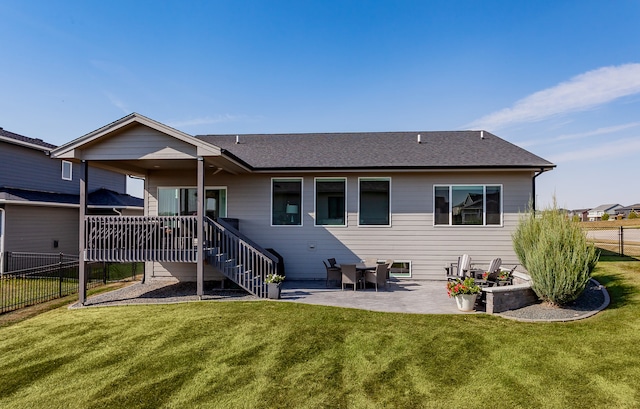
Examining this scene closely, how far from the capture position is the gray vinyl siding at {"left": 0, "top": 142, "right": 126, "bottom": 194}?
13.8 m

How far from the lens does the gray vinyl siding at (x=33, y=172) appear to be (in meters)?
13.8

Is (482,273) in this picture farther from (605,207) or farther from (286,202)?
(605,207)

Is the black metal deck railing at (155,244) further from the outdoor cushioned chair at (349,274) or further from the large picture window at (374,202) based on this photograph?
the large picture window at (374,202)

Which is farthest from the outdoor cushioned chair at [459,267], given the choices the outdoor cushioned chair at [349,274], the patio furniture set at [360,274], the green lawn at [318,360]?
the green lawn at [318,360]

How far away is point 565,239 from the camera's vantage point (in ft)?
21.8

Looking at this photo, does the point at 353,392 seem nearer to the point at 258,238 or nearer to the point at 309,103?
the point at 258,238

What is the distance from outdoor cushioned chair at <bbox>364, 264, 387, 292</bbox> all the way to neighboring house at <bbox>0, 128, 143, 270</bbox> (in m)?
13.6

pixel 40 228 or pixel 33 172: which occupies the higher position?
pixel 33 172

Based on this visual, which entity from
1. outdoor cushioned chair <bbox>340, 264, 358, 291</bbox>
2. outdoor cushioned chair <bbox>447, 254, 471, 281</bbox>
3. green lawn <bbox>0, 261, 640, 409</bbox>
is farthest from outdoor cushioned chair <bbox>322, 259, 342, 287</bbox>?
outdoor cushioned chair <bbox>447, 254, 471, 281</bbox>

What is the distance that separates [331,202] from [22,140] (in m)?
14.8

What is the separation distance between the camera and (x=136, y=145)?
7.71 m

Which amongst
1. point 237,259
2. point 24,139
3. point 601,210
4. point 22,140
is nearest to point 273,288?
point 237,259

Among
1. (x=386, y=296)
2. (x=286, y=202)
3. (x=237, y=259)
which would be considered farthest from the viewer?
(x=286, y=202)

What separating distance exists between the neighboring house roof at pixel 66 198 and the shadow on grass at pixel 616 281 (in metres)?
19.1
